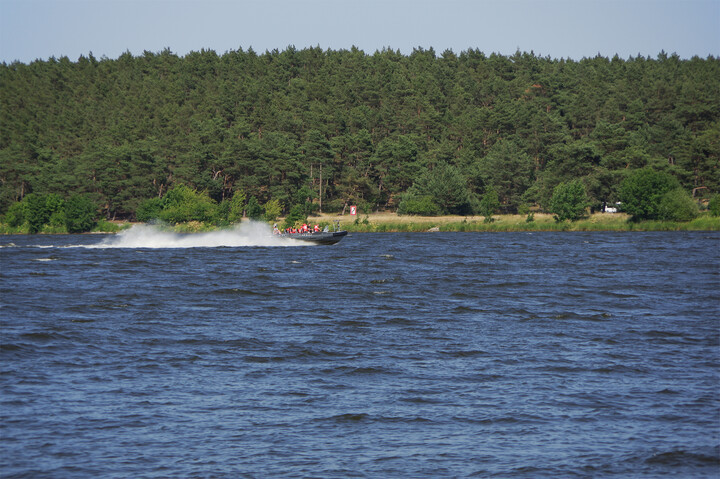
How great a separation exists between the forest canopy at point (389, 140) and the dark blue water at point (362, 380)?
84650mm

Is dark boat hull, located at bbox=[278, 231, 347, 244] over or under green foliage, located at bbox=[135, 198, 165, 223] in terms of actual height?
under

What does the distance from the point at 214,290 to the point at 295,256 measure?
2491 cm

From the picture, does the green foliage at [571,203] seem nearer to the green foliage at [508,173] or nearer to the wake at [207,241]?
the green foliage at [508,173]

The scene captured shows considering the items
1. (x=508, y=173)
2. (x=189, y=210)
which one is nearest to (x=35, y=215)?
(x=189, y=210)

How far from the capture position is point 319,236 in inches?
2781

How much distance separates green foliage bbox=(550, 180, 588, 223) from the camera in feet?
341

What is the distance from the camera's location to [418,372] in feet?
63.7

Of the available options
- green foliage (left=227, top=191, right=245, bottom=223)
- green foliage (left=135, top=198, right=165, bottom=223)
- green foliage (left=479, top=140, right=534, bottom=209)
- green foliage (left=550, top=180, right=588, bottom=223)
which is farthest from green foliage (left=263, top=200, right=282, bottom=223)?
green foliage (left=550, top=180, right=588, bottom=223)

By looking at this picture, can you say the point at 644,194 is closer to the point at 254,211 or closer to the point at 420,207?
the point at 420,207

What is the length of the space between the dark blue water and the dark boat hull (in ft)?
98.5

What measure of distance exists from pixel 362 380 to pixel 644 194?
84999 millimetres

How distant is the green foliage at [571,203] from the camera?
Result: 10399 centimetres

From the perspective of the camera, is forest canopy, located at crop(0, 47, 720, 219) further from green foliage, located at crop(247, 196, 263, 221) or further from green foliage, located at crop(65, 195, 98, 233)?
green foliage, located at crop(65, 195, 98, 233)

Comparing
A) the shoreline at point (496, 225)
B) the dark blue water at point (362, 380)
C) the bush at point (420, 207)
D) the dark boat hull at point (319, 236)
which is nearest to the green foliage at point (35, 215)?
the shoreline at point (496, 225)
